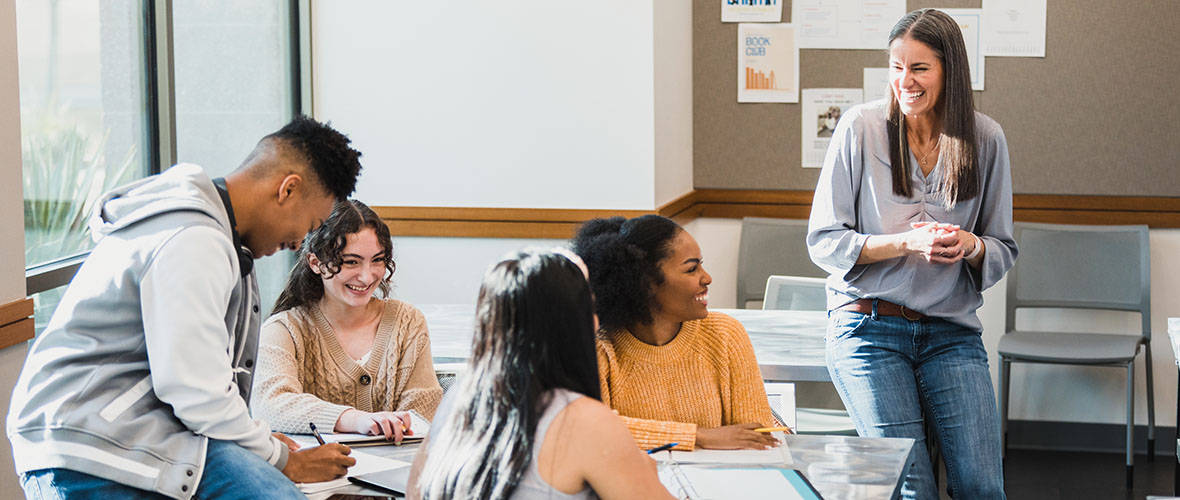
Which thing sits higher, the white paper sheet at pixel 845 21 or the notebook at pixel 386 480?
the white paper sheet at pixel 845 21

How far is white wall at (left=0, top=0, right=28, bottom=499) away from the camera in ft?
8.63

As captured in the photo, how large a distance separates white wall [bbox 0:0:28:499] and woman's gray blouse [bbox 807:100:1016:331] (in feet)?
6.06

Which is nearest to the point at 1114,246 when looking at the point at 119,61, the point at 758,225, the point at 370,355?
the point at 758,225

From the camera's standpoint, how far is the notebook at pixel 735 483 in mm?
1919

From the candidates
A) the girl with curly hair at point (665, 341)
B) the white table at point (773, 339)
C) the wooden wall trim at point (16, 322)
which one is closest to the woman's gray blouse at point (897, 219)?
the girl with curly hair at point (665, 341)

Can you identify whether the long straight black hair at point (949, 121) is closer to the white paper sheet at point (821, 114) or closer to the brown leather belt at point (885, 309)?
the brown leather belt at point (885, 309)

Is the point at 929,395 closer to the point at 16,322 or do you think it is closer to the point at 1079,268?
the point at 16,322

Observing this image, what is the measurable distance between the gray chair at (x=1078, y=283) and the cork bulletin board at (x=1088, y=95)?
8.0 inches

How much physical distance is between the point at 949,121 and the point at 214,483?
5.43 feet

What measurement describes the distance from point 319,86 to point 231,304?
2849mm

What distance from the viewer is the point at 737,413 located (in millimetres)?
2379

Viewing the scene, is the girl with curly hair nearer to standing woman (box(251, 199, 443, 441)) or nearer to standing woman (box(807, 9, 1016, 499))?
standing woman (box(807, 9, 1016, 499))

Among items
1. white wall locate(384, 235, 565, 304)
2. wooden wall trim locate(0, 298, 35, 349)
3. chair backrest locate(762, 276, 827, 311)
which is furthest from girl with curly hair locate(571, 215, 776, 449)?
white wall locate(384, 235, 565, 304)

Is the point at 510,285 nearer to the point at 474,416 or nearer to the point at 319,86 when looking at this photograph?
the point at 474,416
